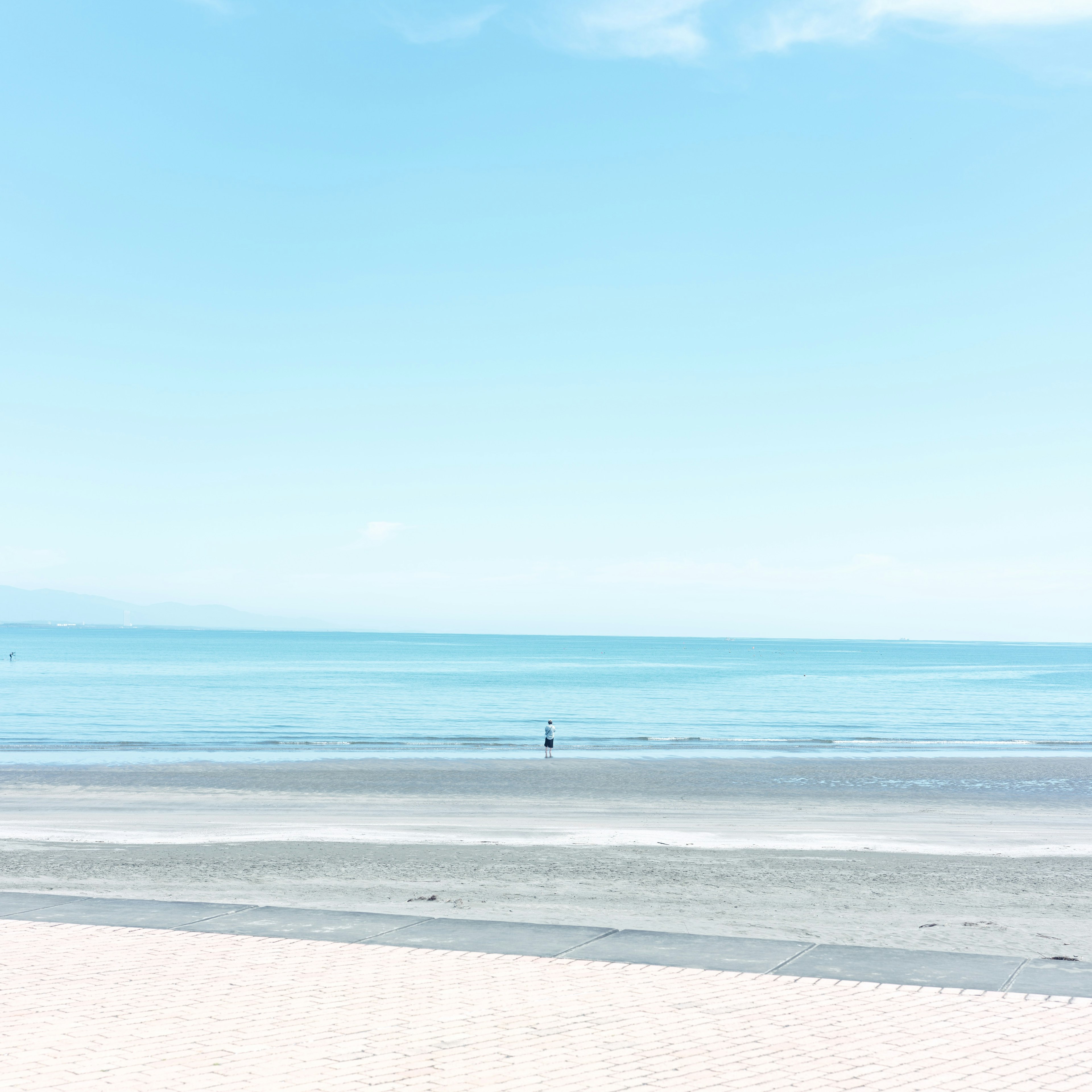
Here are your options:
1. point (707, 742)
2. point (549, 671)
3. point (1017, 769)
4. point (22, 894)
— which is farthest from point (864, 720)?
point (549, 671)

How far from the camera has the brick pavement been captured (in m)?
6.43

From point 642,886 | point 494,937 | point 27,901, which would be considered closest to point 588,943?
point 494,937

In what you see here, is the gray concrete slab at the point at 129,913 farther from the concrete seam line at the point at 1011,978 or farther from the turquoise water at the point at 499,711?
the turquoise water at the point at 499,711

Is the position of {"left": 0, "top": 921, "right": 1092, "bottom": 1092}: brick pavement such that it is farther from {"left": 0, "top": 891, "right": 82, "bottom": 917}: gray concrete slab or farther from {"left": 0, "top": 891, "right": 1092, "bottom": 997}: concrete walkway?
{"left": 0, "top": 891, "right": 82, "bottom": 917}: gray concrete slab

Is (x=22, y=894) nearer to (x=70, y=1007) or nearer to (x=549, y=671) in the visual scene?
(x=70, y=1007)

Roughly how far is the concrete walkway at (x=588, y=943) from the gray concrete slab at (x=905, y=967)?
1 centimetres

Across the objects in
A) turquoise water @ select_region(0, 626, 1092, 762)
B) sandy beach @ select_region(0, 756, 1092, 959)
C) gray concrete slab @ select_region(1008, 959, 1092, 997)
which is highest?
gray concrete slab @ select_region(1008, 959, 1092, 997)

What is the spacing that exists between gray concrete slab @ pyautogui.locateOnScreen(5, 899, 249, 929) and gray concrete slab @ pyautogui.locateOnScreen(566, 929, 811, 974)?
4372 mm

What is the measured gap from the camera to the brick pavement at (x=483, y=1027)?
6.43 metres

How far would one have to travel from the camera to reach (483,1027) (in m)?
7.45

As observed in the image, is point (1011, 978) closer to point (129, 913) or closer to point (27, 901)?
point (129, 913)

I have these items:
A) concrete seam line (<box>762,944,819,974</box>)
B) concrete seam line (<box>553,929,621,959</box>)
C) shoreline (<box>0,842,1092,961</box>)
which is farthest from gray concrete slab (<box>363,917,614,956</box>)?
concrete seam line (<box>762,944,819,974</box>)

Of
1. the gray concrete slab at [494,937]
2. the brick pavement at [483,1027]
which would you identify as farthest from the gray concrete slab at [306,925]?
the brick pavement at [483,1027]

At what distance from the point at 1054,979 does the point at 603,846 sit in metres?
9.74
